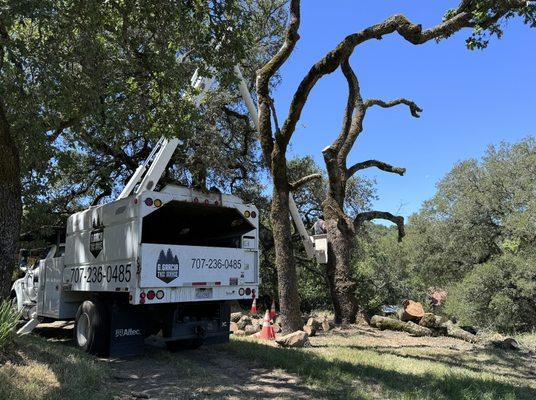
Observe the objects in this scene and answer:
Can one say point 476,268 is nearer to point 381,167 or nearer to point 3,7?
point 381,167

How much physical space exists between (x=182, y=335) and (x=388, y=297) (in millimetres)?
18239

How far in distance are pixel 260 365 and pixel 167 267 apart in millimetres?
2294

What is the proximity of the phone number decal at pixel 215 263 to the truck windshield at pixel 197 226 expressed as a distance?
0.49 metres

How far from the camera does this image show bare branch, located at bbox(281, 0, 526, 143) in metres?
9.63

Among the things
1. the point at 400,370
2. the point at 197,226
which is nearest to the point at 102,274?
the point at 197,226

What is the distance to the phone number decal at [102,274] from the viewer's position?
8.36 m

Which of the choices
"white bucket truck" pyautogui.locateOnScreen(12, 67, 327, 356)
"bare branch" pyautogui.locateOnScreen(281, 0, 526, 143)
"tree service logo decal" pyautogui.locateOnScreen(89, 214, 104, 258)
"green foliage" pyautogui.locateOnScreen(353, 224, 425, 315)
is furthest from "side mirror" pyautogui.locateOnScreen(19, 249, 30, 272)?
"green foliage" pyautogui.locateOnScreen(353, 224, 425, 315)

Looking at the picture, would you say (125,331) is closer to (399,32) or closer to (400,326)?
(399,32)

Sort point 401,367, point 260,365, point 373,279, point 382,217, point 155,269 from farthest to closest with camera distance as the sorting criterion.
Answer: point 373,279, point 382,217, point 260,365, point 401,367, point 155,269

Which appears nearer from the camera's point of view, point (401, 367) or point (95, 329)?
point (401, 367)

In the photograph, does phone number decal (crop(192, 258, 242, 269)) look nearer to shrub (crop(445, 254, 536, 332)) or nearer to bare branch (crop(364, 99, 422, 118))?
bare branch (crop(364, 99, 422, 118))

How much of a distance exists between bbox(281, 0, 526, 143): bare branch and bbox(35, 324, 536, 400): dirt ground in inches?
223

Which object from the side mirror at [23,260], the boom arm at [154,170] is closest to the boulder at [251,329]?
the boom arm at [154,170]

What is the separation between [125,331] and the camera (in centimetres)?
873
